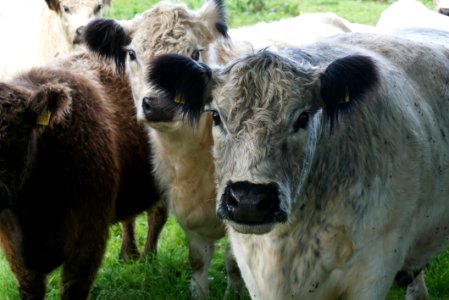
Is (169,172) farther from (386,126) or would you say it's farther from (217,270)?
(386,126)

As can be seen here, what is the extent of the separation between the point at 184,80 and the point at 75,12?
4.97m

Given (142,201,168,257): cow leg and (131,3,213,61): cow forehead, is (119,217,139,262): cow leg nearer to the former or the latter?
(142,201,168,257): cow leg

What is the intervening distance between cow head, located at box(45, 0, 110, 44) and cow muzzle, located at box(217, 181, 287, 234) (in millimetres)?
5468

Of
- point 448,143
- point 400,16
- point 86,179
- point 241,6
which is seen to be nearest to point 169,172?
point 86,179

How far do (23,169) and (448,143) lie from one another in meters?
2.51

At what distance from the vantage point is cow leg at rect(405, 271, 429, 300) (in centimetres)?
602

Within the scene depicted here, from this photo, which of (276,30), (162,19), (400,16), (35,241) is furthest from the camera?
(400,16)

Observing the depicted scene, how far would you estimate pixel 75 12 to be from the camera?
9.07 meters

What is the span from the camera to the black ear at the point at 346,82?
423cm

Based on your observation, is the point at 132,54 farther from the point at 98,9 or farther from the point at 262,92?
the point at 98,9

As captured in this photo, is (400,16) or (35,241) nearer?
(35,241)

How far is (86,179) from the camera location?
5609 mm

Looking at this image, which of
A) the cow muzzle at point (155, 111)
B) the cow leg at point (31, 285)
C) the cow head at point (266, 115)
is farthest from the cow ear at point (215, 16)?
the cow leg at point (31, 285)

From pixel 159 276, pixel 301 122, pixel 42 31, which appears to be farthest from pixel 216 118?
pixel 42 31
